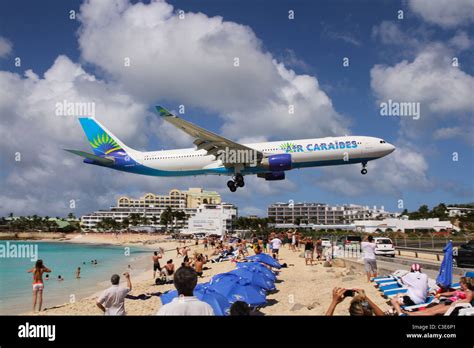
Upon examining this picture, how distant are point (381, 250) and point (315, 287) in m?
15.5

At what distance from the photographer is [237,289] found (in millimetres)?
14086

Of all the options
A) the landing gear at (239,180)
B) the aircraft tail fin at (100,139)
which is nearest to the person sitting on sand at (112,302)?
the landing gear at (239,180)

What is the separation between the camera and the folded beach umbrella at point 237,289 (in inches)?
534

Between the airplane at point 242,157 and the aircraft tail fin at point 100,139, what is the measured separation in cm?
474

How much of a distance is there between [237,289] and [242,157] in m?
21.5

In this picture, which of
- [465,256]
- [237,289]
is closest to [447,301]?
[237,289]

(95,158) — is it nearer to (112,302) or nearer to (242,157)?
(242,157)

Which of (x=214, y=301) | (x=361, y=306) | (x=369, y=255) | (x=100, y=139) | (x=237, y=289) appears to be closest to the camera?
(x=361, y=306)

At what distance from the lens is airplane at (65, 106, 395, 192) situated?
3394 cm

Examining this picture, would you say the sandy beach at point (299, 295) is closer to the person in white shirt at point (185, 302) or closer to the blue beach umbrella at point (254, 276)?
the blue beach umbrella at point (254, 276)

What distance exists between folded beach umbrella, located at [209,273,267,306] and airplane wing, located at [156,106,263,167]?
56.3 ft
